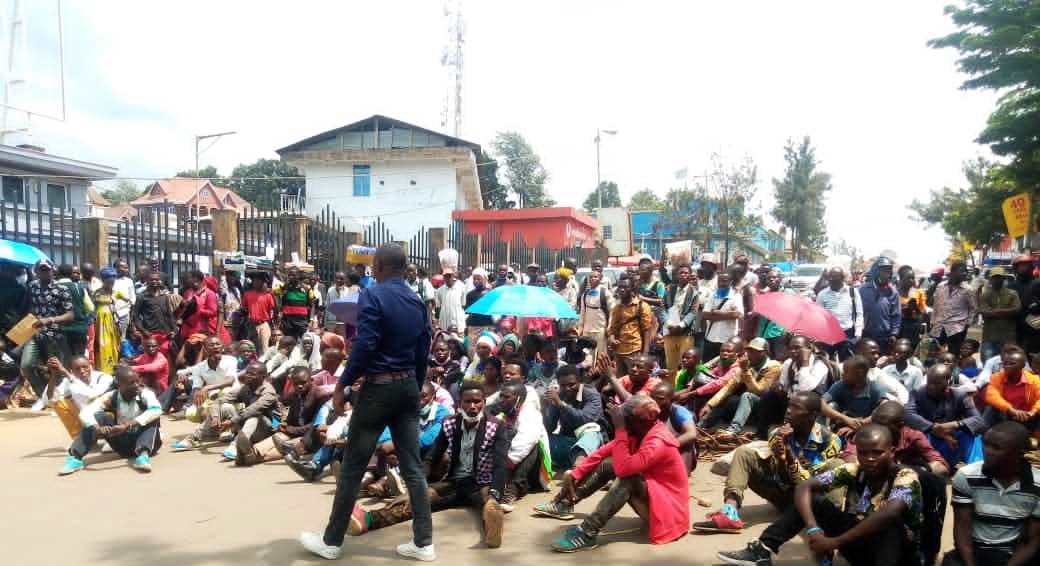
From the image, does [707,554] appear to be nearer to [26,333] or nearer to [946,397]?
[946,397]

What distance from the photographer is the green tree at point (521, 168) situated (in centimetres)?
4788

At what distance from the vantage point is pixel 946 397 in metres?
6.24

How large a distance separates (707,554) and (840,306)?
4.73 m

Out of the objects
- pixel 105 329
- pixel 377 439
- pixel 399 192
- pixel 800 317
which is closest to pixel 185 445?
pixel 105 329

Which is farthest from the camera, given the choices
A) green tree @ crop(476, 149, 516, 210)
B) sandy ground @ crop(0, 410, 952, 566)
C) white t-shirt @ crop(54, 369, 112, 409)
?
green tree @ crop(476, 149, 516, 210)

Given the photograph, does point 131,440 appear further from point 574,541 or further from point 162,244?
point 162,244

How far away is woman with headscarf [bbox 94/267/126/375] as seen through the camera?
10.0 metres

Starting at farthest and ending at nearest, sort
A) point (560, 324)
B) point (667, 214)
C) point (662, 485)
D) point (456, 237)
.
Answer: point (667, 214), point (456, 237), point (560, 324), point (662, 485)

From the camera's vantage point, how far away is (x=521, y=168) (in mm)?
48125

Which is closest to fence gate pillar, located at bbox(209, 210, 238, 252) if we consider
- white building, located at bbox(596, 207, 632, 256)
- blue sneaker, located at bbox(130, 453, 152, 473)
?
blue sneaker, located at bbox(130, 453, 152, 473)

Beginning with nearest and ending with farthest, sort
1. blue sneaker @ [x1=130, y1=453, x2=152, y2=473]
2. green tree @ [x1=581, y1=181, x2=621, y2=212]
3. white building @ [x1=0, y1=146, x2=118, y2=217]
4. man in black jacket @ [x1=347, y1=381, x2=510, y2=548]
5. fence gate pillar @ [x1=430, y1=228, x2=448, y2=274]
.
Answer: man in black jacket @ [x1=347, y1=381, x2=510, y2=548]
blue sneaker @ [x1=130, y1=453, x2=152, y2=473]
fence gate pillar @ [x1=430, y1=228, x2=448, y2=274]
white building @ [x1=0, y1=146, x2=118, y2=217]
green tree @ [x1=581, y1=181, x2=621, y2=212]

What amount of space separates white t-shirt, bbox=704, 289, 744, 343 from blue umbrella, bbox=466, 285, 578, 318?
67.2 inches

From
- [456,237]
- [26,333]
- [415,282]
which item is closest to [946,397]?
[415,282]

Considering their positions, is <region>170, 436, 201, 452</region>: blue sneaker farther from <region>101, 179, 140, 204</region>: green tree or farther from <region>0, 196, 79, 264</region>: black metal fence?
<region>101, 179, 140, 204</region>: green tree
